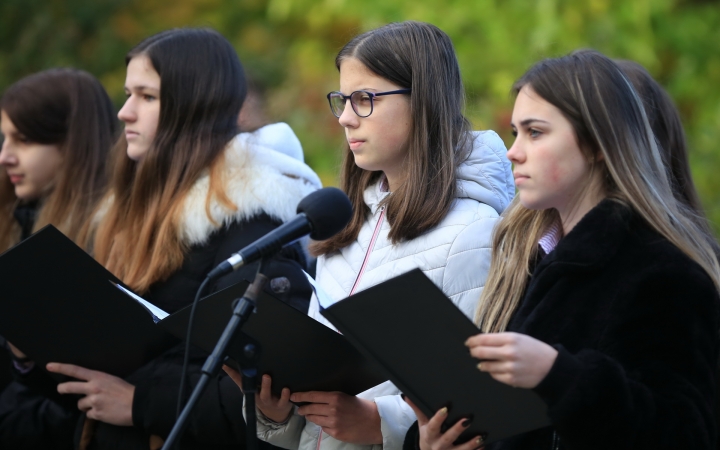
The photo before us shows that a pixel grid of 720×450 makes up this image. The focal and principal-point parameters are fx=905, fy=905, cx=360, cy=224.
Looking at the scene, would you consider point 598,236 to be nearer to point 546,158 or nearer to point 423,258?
point 546,158

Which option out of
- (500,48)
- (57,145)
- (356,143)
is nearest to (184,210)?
(356,143)

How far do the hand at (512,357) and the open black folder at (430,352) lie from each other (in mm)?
55

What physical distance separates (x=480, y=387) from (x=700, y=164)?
4.45m

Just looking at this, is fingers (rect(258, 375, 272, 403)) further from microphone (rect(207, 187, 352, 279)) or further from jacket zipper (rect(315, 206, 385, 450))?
microphone (rect(207, 187, 352, 279))

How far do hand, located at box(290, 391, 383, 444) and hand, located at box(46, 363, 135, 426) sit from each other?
0.98 m

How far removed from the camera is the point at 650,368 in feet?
7.40

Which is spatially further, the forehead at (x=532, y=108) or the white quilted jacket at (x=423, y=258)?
the white quilted jacket at (x=423, y=258)

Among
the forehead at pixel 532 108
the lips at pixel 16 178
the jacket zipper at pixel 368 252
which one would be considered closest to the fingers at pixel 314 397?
the jacket zipper at pixel 368 252

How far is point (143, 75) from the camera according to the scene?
383 cm

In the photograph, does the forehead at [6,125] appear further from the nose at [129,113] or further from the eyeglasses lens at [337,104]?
the eyeglasses lens at [337,104]

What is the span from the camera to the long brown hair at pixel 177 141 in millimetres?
3699

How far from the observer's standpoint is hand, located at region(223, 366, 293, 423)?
2.71 meters

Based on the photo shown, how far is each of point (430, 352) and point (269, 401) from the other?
82 cm

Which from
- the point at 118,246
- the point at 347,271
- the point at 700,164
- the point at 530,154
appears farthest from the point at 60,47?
the point at 530,154
